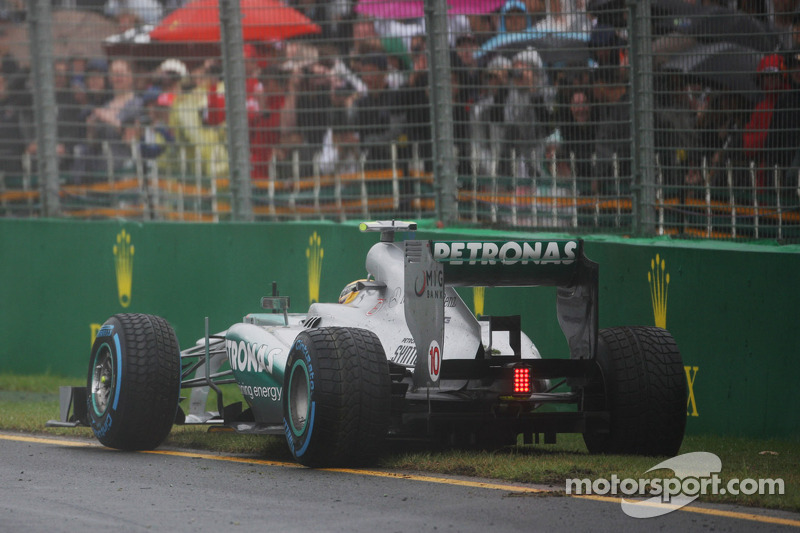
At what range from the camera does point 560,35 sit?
1127cm

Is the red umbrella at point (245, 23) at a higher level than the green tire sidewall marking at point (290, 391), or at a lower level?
higher

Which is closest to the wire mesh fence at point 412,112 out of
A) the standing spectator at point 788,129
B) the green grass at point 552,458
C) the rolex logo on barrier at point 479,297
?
the standing spectator at point 788,129

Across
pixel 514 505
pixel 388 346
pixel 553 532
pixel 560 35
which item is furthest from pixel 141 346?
pixel 560 35

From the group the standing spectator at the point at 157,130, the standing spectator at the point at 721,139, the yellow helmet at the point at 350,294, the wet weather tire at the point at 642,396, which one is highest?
the standing spectator at the point at 157,130

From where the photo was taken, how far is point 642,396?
8016mm

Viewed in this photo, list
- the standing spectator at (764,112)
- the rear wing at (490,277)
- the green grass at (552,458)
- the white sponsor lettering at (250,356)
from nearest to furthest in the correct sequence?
the green grass at (552,458) < the rear wing at (490,277) < the white sponsor lettering at (250,356) < the standing spectator at (764,112)

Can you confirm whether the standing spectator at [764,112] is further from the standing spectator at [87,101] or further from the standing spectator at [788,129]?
the standing spectator at [87,101]

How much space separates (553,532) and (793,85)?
5338 mm

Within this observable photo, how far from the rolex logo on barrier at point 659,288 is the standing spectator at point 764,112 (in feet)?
3.39

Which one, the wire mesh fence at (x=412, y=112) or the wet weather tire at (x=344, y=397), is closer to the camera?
the wet weather tire at (x=344, y=397)

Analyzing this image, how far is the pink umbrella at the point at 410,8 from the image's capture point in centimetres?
1173

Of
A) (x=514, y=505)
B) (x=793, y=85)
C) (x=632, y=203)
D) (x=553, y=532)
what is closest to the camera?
(x=553, y=532)

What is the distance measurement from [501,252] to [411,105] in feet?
14.9

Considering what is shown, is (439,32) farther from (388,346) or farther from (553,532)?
(553,532)
